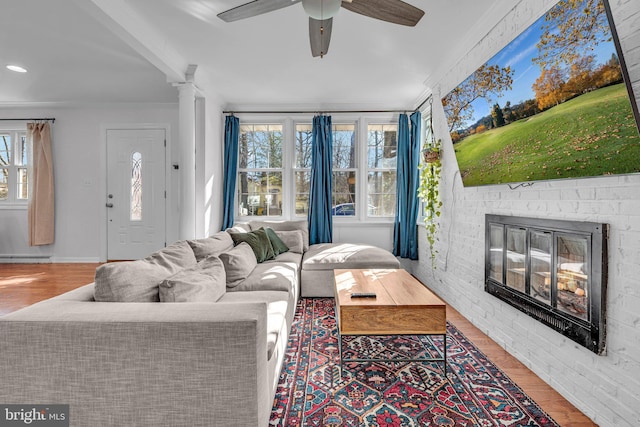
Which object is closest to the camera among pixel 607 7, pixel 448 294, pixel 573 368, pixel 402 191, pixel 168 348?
pixel 168 348

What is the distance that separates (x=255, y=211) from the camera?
5.01m

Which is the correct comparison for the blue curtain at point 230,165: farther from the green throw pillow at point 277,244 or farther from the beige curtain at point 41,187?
the beige curtain at point 41,187

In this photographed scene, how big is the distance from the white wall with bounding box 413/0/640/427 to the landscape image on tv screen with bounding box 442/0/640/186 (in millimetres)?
84

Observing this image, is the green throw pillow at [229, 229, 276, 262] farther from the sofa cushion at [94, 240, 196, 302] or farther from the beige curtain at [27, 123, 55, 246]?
the beige curtain at [27, 123, 55, 246]

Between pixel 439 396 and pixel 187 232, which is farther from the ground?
Answer: pixel 187 232

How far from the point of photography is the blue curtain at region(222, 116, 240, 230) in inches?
187

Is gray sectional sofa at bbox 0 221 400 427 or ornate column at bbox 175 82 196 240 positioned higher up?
ornate column at bbox 175 82 196 240

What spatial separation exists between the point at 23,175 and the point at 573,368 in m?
7.34

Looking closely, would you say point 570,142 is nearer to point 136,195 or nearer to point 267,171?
point 267,171

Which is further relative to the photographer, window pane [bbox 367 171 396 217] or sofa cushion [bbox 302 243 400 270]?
window pane [bbox 367 171 396 217]

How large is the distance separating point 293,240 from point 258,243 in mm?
755

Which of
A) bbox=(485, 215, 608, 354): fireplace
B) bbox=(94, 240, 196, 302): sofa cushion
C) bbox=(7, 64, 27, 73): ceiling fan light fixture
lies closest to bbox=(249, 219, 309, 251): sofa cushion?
bbox=(485, 215, 608, 354): fireplace

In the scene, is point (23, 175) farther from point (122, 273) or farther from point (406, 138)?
point (406, 138)

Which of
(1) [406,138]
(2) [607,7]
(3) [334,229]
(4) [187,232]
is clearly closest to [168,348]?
(2) [607,7]
